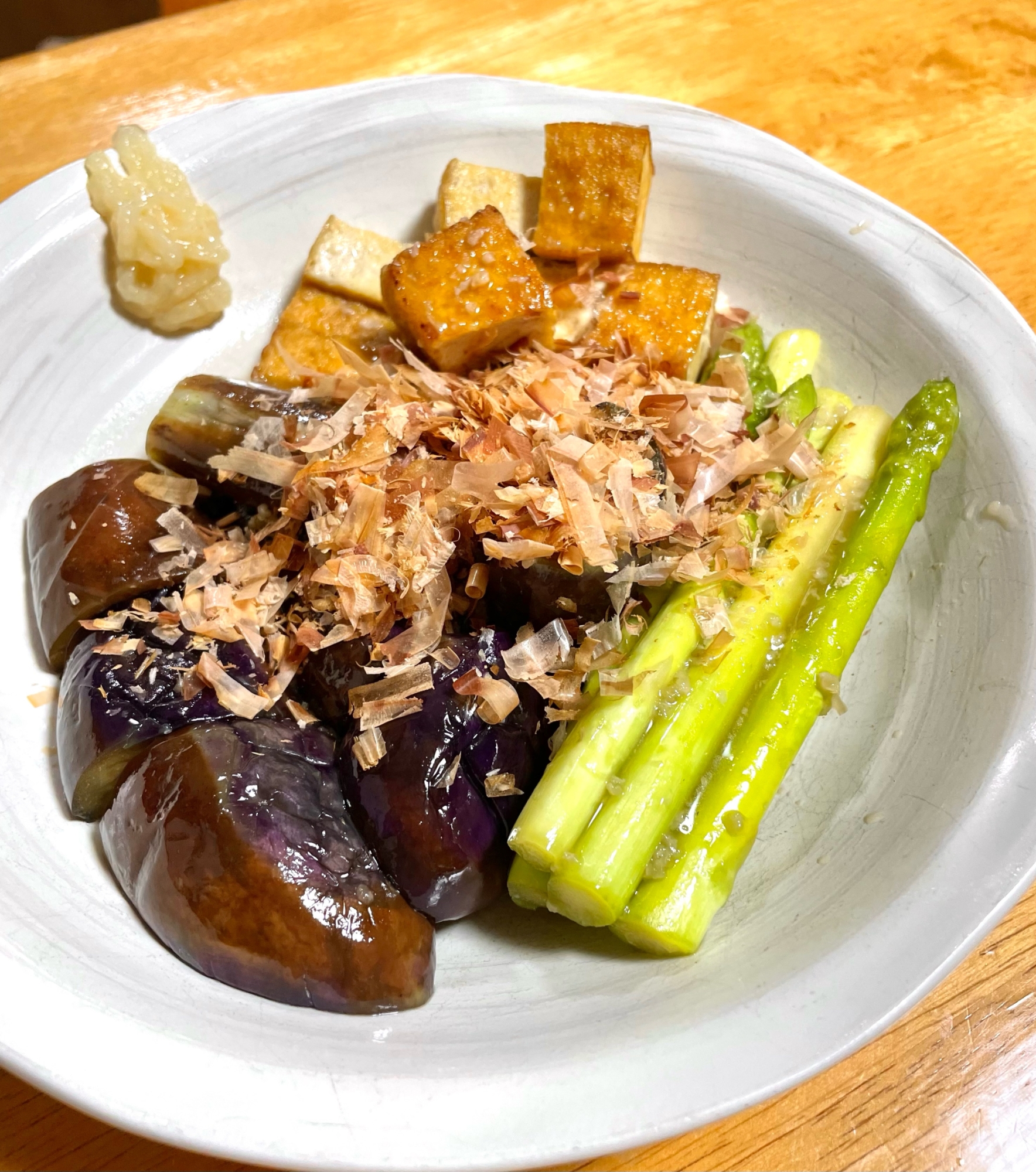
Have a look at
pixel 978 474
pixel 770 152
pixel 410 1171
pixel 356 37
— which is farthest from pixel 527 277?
pixel 410 1171

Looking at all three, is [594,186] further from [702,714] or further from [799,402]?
[702,714]

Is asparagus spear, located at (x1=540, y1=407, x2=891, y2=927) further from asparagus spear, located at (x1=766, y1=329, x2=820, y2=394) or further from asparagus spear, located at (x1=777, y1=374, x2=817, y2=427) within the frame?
asparagus spear, located at (x1=766, y1=329, x2=820, y2=394)

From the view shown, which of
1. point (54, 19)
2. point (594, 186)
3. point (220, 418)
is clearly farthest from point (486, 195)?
point (54, 19)

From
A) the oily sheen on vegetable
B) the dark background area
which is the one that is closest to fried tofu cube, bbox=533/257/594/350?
the oily sheen on vegetable

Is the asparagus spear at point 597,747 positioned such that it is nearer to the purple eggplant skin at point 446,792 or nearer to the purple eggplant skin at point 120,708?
the purple eggplant skin at point 446,792

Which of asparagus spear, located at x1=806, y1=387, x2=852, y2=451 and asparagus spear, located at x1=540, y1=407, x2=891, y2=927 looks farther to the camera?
asparagus spear, located at x1=806, y1=387, x2=852, y2=451

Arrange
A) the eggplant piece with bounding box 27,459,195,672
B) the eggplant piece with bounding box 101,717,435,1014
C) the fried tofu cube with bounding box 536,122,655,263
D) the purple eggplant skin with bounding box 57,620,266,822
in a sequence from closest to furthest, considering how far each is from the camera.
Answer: the eggplant piece with bounding box 101,717,435,1014 → the purple eggplant skin with bounding box 57,620,266,822 → the eggplant piece with bounding box 27,459,195,672 → the fried tofu cube with bounding box 536,122,655,263

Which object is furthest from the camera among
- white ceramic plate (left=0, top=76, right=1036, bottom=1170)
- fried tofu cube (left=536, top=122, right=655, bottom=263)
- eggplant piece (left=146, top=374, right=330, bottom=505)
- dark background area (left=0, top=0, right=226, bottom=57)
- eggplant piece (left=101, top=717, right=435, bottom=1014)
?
dark background area (left=0, top=0, right=226, bottom=57)

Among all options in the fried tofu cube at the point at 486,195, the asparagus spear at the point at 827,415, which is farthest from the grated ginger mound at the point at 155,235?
the asparagus spear at the point at 827,415
